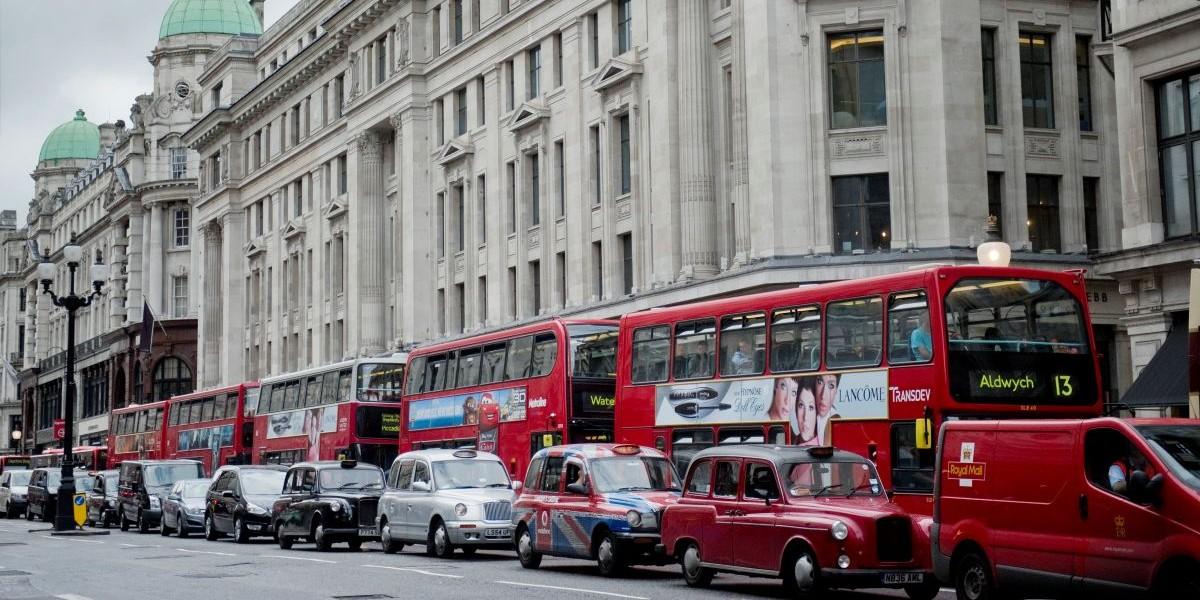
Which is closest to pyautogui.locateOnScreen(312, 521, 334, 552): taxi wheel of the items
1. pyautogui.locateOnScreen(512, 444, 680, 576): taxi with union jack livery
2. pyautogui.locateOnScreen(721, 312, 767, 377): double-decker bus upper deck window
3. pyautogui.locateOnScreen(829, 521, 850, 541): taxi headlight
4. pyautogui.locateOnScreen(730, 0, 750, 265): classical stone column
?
pyautogui.locateOnScreen(512, 444, 680, 576): taxi with union jack livery

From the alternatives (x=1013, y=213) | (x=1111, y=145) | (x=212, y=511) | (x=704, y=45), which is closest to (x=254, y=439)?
(x=212, y=511)

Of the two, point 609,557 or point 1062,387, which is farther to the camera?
point 609,557

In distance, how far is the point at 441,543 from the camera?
25703mm

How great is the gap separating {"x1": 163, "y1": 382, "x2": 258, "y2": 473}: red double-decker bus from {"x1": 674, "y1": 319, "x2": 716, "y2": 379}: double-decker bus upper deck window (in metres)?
22.6

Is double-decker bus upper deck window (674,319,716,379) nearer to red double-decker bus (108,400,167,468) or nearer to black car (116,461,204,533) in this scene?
black car (116,461,204,533)

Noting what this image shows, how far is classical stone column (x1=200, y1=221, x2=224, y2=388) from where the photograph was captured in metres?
86.3

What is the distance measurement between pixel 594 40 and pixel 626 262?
760 centimetres

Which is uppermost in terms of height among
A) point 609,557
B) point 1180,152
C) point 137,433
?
point 1180,152

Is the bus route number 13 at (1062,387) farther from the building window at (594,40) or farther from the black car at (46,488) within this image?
the black car at (46,488)

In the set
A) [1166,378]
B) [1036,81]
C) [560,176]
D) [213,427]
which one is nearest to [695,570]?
[1166,378]

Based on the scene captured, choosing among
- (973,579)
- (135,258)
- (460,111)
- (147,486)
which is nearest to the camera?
(973,579)

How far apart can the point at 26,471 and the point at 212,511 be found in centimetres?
2812

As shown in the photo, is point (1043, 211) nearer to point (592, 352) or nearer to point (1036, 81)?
point (1036, 81)

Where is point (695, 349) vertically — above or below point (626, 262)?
below
